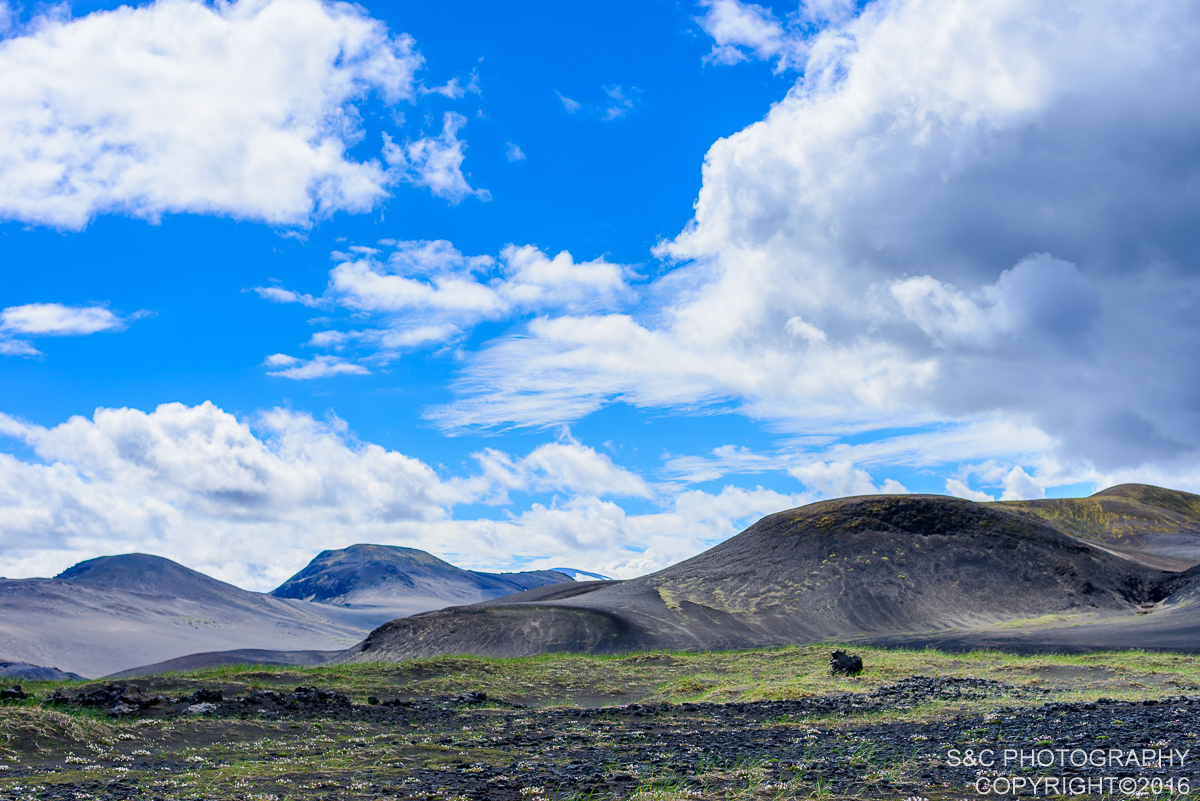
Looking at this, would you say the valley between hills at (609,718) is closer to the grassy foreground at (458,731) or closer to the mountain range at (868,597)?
the grassy foreground at (458,731)

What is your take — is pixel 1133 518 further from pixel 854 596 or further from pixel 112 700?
pixel 112 700

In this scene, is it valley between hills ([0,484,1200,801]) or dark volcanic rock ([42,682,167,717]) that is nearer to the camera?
valley between hills ([0,484,1200,801])

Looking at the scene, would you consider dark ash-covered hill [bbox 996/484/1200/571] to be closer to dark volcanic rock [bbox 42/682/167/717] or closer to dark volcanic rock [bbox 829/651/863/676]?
dark volcanic rock [bbox 829/651/863/676]

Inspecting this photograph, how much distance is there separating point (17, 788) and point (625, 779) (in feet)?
31.6

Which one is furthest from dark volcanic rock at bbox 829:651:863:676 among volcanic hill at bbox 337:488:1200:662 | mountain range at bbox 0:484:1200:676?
volcanic hill at bbox 337:488:1200:662

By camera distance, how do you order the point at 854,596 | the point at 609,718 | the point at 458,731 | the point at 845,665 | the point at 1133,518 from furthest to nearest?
the point at 1133,518, the point at 854,596, the point at 845,665, the point at 609,718, the point at 458,731

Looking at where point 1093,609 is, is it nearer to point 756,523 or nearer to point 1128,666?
point 756,523

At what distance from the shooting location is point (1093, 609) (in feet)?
268

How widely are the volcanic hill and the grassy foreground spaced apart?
29.9 metres

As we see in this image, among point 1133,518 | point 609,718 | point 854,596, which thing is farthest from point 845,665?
point 1133,518

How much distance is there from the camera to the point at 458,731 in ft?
66.2

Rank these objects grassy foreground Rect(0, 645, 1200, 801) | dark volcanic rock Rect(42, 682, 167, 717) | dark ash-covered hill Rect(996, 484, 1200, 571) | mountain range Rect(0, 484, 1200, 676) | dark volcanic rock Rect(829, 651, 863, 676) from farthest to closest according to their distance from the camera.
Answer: dark ash-covered hill Rect(996, 484, 1200, 571)
mountain range Rect(0, 484, 1200, 676)
dark volcanic rock Rect(829, 651, 863, 676)
dark volcanic rock Rect(42, 682, 167, 717)
grassy foreground Rect(0, 645, 1200, 801)

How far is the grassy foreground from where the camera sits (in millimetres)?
12141

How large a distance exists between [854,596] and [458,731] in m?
74.9
